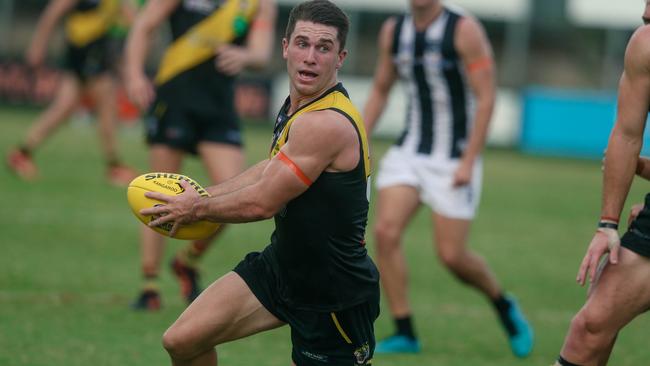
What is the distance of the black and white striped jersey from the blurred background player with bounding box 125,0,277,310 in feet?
3.84

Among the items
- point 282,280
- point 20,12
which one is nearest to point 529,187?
point 282,280

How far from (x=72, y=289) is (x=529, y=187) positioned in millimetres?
11001

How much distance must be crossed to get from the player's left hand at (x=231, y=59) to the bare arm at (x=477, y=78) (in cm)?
165

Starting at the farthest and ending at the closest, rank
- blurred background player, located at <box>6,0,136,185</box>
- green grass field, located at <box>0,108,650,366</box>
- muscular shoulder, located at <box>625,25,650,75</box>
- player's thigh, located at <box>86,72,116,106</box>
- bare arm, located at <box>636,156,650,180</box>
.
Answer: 1. player's thigh, located at <box>86,72,116,106</box>
2. blurred background player, located at <box>6,0,136,185</box>
3. green grass field, located at <box>0,108,650,366</box>
4. bare arm, located at <box>636,156,650,180</box>
5. muscular shoulder, located at <box>625,25,650,75</box>

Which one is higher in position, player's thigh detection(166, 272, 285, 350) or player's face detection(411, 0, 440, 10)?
player's face detection(411, 0, 440, 10)

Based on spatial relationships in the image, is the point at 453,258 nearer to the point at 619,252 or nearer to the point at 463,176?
the point at 463,176

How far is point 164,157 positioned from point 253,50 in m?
1.04

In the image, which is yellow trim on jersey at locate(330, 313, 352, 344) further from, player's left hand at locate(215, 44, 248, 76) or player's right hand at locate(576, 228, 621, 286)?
player's left hand at locate(215, 44, 248, 76)

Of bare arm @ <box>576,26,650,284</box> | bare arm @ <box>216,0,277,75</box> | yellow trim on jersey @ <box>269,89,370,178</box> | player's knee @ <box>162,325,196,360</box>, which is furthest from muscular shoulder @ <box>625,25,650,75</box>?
bare arm @ <box>216,0,277,75</box>

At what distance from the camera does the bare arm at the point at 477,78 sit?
305 inches

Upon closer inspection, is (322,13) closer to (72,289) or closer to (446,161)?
(446,161)

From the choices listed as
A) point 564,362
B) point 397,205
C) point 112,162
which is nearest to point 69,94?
point 112,162

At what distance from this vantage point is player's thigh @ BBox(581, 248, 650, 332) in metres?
5.03

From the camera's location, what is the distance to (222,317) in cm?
504
